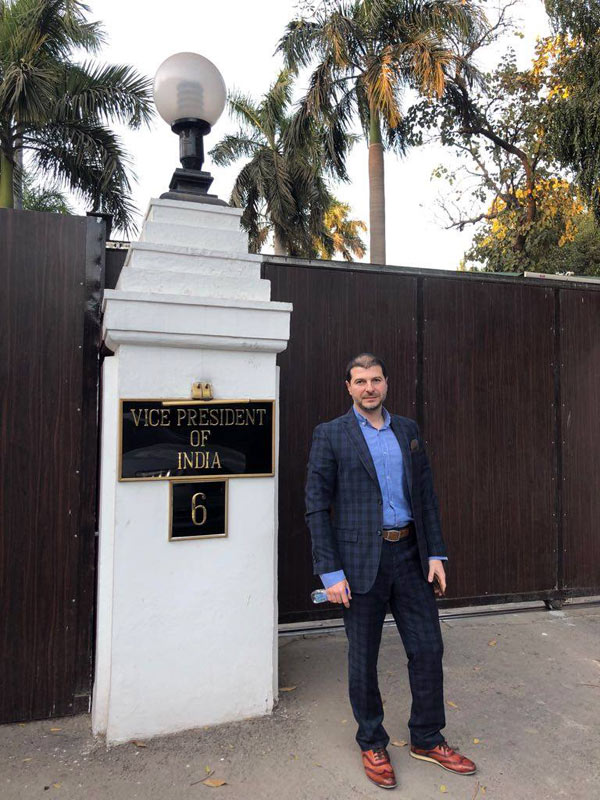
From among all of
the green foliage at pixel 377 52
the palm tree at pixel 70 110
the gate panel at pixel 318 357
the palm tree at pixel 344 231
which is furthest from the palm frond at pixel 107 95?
the palm tree at pixel 344 231

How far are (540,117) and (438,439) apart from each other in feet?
36.3

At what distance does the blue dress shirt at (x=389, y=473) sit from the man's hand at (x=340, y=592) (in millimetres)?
57

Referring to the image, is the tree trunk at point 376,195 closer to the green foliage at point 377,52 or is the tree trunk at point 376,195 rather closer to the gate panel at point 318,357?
the green foliage at point 377,52

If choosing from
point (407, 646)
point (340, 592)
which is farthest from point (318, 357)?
point (407, 646)

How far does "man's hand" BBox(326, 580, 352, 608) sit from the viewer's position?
2668 millimetres

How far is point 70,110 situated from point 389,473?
13114 mm

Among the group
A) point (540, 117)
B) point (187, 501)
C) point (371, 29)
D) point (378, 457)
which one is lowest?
point (187, 501)

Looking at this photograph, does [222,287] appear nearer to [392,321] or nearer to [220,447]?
[220,447]

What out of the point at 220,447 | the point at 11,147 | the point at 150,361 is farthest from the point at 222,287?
the point at 11,147

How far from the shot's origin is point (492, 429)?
480 centimetres

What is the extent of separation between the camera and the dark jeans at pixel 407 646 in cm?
273

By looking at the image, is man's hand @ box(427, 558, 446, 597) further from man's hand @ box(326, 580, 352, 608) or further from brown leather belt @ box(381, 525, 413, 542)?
man's hand @ box(326, 580, 352, 608)

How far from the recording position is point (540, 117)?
42.0 feet

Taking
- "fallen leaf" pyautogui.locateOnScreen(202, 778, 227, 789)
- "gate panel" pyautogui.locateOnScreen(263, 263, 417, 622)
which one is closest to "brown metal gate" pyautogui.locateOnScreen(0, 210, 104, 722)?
"fallen leaf" pyautogui.locateOnScreen(202, 778, 227, 789)
